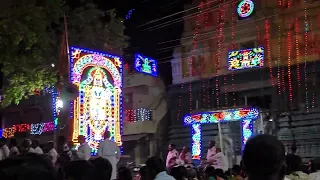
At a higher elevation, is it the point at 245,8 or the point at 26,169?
the point at 245,8

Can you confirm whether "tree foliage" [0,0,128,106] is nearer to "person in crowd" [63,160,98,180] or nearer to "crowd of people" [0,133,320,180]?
"crowd of people" [0,133,320,180]

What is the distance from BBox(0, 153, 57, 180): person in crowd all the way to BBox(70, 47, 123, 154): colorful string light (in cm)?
1261

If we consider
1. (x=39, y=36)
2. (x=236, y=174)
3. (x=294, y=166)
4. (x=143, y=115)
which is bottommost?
(x=236, y=174)

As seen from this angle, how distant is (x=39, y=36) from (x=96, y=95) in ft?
10.2

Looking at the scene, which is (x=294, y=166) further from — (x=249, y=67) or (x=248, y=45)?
(x=248, y=45)

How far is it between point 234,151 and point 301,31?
20.9 ft

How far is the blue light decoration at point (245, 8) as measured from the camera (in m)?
23.1

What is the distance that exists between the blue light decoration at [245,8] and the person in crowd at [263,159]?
2141 cm

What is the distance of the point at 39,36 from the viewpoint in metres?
16.0

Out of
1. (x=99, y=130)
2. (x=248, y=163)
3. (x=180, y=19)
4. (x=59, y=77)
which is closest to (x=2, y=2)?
(x=59, y=77)

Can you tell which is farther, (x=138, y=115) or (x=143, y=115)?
(x=138, y=115)

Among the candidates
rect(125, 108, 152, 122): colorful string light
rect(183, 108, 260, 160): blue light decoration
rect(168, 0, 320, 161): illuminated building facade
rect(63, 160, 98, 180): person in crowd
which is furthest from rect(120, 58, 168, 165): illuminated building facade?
rect(63, 160, 98, 180): person in crowd

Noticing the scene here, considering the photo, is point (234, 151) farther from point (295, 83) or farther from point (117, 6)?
point (117, 6)

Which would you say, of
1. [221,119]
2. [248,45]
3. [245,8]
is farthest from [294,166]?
[245,8]
